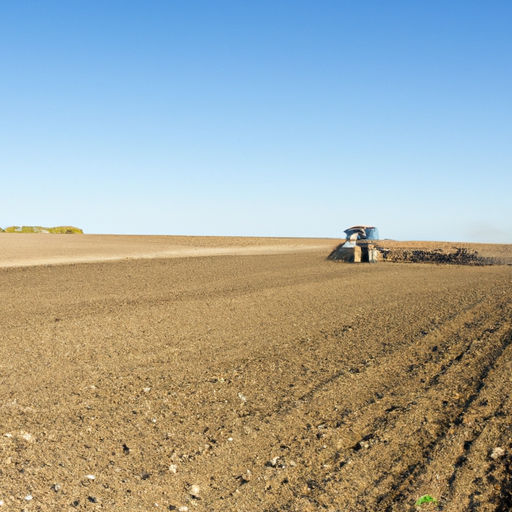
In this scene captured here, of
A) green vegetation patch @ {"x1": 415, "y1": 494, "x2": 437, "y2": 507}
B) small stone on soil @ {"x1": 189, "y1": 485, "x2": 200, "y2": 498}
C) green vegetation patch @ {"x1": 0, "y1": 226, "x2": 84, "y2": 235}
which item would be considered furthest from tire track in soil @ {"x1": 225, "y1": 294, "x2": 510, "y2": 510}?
green vegetation patch @ {"x1": 0, "y1": 226, "x2": 84, "y2": 235}

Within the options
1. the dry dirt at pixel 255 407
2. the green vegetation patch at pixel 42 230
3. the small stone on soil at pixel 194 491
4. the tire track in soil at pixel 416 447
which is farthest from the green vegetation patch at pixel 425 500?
the green vegetation patch at pixel 42 230

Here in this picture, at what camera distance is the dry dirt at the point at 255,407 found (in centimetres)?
429

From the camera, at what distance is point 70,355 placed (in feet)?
28.1

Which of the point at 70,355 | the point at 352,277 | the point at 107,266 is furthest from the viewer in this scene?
the point at 107,266

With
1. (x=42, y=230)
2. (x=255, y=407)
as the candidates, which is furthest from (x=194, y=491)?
(x=42, y=230)

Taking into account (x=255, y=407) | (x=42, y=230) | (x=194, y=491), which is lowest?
(x=194, y=491)

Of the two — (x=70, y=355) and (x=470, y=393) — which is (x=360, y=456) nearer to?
(x=470, y=393)

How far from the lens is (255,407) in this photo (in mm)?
6109

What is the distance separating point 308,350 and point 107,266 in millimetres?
18739

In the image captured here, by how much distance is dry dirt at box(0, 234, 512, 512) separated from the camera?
4285 millimetres

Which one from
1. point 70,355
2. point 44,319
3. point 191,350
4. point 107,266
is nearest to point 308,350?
point 191,350

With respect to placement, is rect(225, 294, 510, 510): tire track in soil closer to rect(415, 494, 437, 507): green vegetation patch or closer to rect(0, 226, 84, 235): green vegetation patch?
rect(415, 494, 437, 507): green vegetation patch

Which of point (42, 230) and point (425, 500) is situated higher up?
point (42, 230)

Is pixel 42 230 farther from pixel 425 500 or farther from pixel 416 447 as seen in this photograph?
pixel 425 500
